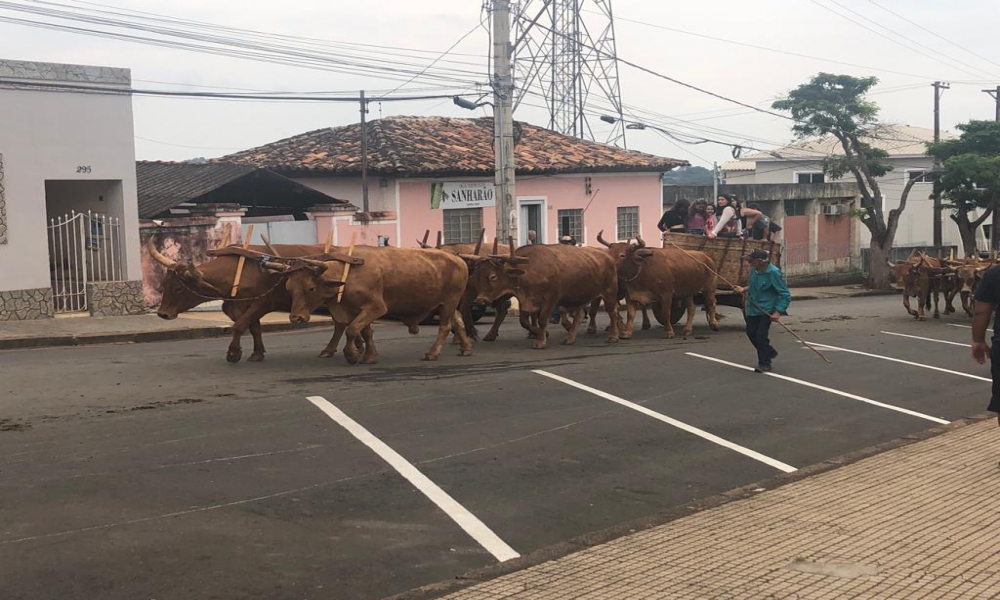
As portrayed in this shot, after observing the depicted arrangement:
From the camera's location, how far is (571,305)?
1638 cm

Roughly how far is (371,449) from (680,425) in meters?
3.20

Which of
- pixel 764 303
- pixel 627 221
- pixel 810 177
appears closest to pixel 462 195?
pixel 627 221

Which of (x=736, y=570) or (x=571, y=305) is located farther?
(x=571, y=305)

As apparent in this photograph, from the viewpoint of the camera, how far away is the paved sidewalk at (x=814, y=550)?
19.3 feet

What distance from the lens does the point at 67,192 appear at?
21531mm

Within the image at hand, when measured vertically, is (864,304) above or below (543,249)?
below

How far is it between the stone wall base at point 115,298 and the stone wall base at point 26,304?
798 millimetres

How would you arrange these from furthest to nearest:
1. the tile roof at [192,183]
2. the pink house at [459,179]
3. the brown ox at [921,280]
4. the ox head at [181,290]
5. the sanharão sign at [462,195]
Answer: the sanharão sign at [462,195], the pink house at [459,179], the tile roof at [192,183], the brown ox at [921,280], the ox head at [181,290]

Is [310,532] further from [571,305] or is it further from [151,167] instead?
[151,167]

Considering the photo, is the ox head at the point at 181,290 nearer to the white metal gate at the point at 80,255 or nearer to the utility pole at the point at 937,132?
the white metal gate at the point at 80,255

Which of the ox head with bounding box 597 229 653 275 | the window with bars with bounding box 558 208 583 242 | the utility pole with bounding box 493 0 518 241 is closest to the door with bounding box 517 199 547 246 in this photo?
the window with bars with bounding box 558 208 583 242

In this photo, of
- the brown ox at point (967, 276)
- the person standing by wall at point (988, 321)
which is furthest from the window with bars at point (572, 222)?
the person standing by wall at point (988, 321)

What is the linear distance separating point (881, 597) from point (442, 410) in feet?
17.4

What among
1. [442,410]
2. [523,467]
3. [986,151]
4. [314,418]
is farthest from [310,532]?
[986,151]
